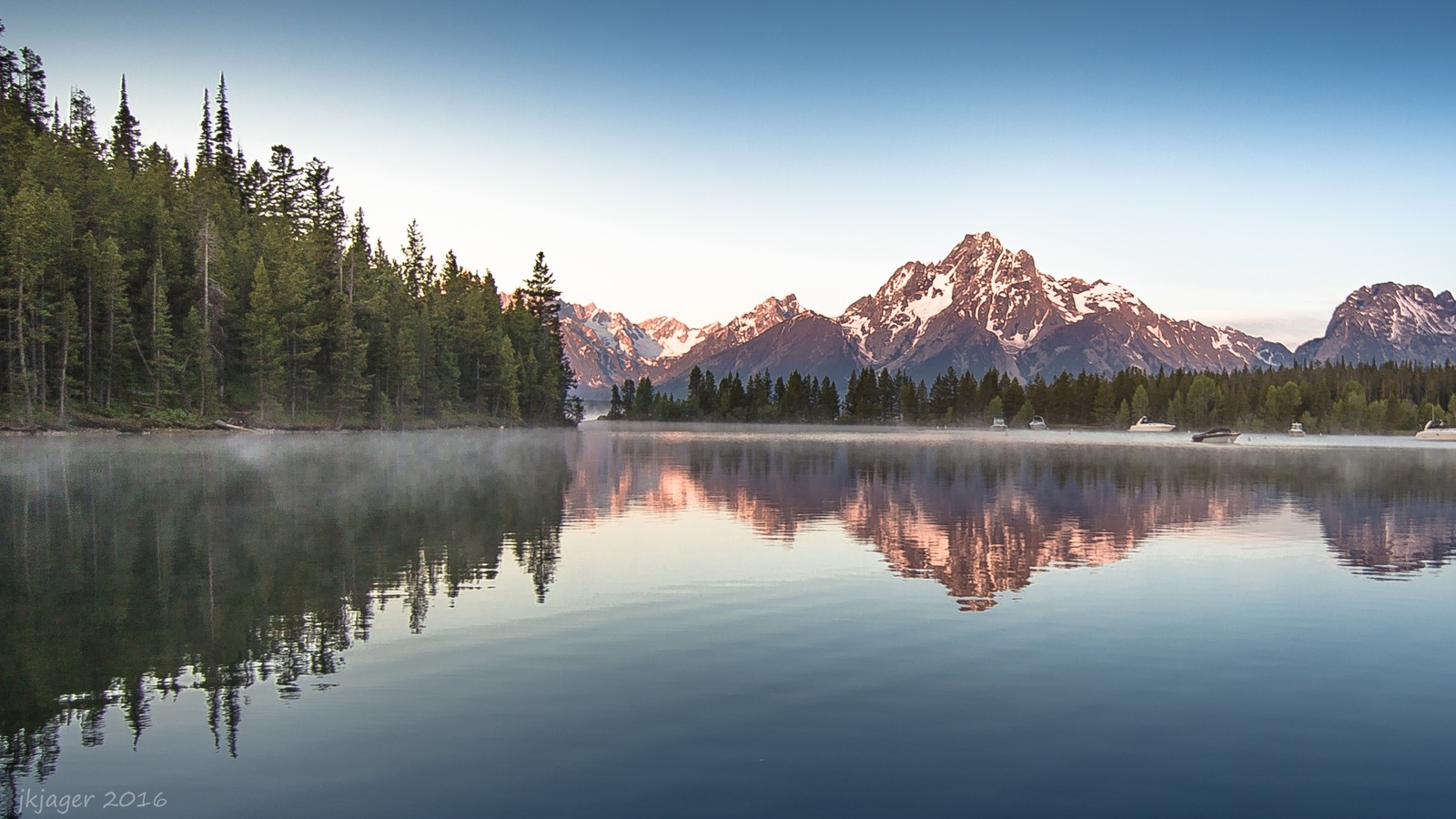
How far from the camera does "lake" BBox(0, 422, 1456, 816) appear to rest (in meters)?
12.9

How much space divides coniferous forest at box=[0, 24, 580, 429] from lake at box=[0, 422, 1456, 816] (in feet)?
268

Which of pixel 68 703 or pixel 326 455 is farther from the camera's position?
pixel 326 455

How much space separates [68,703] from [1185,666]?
66.6 ft

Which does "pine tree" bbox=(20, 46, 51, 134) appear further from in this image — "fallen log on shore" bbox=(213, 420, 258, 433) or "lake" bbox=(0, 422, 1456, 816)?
"lake" bbox=(0, 422, 1456, 816)

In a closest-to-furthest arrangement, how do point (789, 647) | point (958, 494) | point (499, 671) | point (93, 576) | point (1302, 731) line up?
point (1302, 731) < point (499, 671) < point (789, 647) < point (93, 576) < point (958, 494)

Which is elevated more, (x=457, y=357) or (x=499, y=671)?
(x=457, y=357)

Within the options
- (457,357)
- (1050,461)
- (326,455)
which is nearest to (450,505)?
(326,455)

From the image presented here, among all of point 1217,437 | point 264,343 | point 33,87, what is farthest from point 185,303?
point 1217,437

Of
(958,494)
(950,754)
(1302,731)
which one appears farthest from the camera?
(958,494)

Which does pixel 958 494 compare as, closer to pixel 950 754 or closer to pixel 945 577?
pixel 945 577

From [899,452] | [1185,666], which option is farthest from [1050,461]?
[1185,666]

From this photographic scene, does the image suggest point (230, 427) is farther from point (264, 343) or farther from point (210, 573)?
point (210, 573)

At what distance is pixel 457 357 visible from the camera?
19662 centimetres

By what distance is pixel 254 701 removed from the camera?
1611 cm
